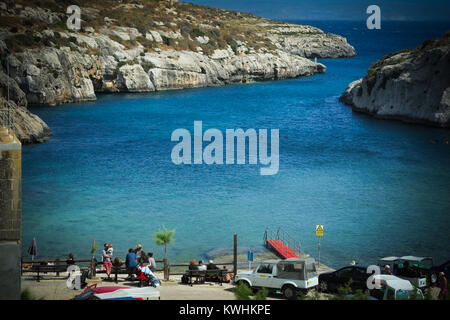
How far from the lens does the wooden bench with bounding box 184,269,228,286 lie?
20719mm

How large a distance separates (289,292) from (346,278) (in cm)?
177

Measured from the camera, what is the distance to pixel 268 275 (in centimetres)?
1914

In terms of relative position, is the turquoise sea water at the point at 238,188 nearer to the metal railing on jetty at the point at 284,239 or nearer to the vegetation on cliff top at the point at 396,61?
the metal railing on jetty at the point at 284,239

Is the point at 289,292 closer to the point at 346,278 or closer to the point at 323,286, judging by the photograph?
the point at 323,286

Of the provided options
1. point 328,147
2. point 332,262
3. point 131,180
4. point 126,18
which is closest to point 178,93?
point 126,18

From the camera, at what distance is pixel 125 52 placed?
97062mm

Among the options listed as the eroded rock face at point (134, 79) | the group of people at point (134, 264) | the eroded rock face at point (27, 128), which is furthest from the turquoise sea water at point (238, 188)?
the eroded rock face at point (134, 79)

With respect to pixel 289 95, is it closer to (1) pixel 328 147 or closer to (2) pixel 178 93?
(2) pixel 178 93

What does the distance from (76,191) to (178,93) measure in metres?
57.4

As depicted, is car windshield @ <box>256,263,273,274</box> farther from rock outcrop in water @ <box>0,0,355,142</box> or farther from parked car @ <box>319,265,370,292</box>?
rock outcrop in water @ <box>0,0,355,142</box>

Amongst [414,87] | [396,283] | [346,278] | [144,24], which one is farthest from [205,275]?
[144,24]

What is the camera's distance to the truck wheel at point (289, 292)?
61.4 feet

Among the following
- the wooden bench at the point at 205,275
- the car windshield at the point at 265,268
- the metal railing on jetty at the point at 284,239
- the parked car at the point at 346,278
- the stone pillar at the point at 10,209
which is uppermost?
the stone pillar at the point at 10,209

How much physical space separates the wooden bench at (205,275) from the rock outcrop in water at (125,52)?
38.4m
